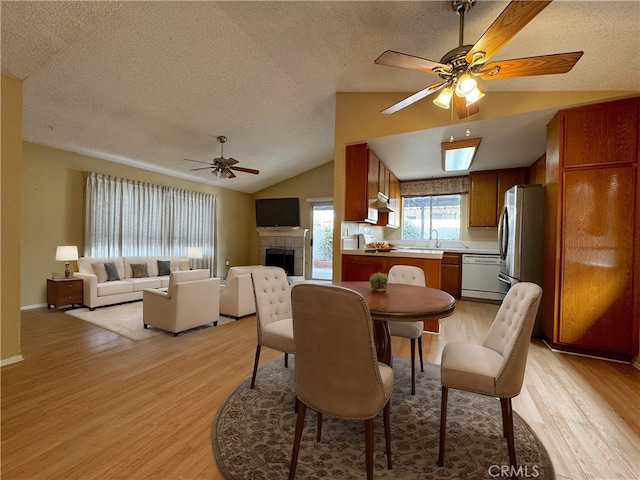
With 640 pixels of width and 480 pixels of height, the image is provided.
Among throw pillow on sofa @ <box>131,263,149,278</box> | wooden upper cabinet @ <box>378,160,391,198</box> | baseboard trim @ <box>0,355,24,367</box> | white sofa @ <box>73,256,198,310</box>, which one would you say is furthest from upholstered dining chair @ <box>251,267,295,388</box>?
throw pillow on sofa @ <box>131,263,149,278</box>

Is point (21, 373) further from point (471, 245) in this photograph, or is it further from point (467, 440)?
point (471, 245)

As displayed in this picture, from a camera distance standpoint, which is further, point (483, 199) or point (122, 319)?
point (483, 199)

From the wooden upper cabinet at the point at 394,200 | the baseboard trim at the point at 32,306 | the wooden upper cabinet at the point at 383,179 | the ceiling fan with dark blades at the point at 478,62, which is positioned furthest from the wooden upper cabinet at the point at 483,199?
the baseboard trim at the point at 32,306

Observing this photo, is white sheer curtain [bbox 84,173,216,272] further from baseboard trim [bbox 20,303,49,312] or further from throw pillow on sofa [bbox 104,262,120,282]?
baseboard trim [bbox 20,303,49,312]

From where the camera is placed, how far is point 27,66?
2.33m

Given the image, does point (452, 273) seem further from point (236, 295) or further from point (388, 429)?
point (388, 429)

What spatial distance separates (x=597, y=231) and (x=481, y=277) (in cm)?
249

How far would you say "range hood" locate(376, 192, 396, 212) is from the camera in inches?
174

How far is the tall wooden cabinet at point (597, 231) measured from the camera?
258 cm

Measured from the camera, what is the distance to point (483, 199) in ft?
17.4

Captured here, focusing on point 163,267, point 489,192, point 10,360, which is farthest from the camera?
point 163,267

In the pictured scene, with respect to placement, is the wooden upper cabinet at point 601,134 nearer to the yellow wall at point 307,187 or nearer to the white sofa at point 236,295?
the white sofa at point 236,295

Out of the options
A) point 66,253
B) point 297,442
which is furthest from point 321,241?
point 297,442

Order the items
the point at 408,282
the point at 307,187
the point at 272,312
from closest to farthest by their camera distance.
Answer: the point at 272,312, the point at 408,282, the point at 307,187
